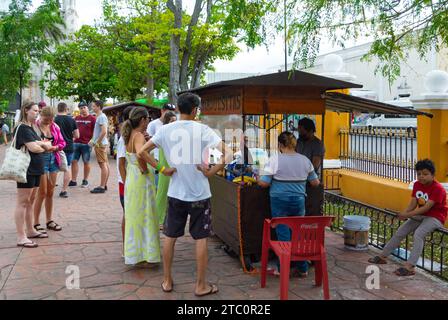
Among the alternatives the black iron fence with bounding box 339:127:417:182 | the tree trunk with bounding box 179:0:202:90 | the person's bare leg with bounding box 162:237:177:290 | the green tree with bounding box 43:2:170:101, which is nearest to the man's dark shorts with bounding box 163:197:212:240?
the person's bare leg with bounding box 162:237:177:290

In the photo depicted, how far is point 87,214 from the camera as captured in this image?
8.37 metres

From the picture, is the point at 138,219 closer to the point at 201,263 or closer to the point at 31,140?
the point at 201,263

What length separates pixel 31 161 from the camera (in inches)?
241

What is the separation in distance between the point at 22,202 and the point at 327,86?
392 centimetres

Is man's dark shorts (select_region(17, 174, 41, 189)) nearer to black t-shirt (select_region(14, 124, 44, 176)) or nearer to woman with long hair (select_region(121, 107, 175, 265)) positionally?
black t-shirt (select_region(14, 124, 44, 176))

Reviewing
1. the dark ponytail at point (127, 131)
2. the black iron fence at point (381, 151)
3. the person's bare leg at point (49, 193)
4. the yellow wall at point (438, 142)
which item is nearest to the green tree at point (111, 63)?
the black iron fence at point (381, 151)

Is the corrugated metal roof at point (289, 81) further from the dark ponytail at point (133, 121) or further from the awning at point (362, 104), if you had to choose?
the dark ponytail at point (133, 121)

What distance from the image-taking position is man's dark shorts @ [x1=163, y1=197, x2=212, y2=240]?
4.62 meters

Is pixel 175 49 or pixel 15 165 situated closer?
pixel 15 165

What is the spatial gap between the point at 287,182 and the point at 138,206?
1.63 m

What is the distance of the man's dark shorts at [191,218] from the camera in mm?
4625

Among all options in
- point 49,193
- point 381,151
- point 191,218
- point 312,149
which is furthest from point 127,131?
point 381,151

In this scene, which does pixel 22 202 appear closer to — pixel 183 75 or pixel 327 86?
pixel 327 86

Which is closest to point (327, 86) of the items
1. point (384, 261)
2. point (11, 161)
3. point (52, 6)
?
point (384, 261)
